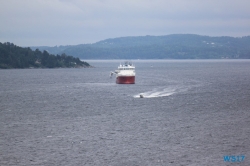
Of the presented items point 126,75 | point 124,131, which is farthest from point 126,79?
point 124,131

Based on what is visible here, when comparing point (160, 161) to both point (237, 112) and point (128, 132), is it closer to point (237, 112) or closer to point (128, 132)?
point (128, 132)

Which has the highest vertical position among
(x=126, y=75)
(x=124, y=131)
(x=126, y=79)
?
(x=126, y=75)

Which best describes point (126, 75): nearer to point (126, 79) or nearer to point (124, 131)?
point (126, 79)

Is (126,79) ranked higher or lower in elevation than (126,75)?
lower

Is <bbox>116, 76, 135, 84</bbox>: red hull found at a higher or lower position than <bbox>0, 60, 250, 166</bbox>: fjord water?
higher

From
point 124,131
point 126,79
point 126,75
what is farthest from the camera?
point 126,79

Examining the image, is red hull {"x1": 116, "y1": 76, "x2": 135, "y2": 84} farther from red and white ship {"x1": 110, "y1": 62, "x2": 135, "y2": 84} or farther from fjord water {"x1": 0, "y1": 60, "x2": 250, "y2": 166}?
fjord water {"x1": 0, "y1": 60, "x2": 250, "y2": 166}

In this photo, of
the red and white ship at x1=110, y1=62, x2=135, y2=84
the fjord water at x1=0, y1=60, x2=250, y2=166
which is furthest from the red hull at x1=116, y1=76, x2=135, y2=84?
the fjord water at x1=0, y1=60, x2=250, y2=166

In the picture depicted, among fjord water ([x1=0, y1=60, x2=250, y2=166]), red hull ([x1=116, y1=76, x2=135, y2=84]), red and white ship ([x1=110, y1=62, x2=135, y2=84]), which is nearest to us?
fjord water ([x1=0, y1=60, x2=250, y2=166])

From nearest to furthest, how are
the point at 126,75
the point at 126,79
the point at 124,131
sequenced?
the point at 124,131
the point at 126,75
the point at 126,79

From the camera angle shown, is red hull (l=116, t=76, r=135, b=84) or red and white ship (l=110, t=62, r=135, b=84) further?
red hull (l=116, t=76, r=135, b=84)

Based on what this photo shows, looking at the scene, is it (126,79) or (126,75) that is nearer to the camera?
(126,75)

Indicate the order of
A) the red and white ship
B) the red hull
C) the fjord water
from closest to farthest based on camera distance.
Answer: the fjord water
the red and white ship
the red hull

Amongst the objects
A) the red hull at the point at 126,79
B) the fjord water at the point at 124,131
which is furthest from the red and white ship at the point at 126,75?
the fjord water at the point at 124,131
